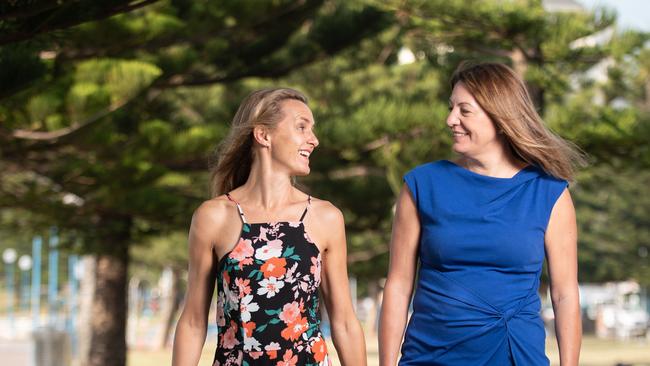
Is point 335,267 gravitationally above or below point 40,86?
below

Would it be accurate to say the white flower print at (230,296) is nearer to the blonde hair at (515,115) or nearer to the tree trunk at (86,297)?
the blonde hair at (515,115)

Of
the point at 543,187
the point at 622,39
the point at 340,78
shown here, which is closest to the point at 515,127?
the point at 543,187

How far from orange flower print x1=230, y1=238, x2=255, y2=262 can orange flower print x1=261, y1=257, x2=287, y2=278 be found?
5 centimetres

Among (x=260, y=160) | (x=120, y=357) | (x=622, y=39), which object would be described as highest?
(x=622, y=39)

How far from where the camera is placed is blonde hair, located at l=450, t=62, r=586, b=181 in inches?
149

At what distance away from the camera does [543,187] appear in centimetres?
382

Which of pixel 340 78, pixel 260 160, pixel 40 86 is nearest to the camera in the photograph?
pixel 260 160

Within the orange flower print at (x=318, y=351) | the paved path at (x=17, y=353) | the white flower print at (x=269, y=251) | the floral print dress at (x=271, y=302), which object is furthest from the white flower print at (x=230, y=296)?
the paved path at (x=17, y=353)

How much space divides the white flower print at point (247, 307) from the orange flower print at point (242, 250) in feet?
0.36

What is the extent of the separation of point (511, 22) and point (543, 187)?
1271cm

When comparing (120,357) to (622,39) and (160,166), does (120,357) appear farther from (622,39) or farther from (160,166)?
(622,39)

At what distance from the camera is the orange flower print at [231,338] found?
12.2ft

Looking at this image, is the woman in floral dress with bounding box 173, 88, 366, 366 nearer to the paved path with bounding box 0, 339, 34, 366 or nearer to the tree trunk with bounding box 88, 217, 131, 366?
the paved path with bounding box 0, 339, 34, 366

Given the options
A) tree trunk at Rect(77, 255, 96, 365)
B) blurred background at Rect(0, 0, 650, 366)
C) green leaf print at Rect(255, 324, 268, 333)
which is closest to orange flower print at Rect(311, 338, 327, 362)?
green leaf print at Rect(255, 324, 268, 333)
